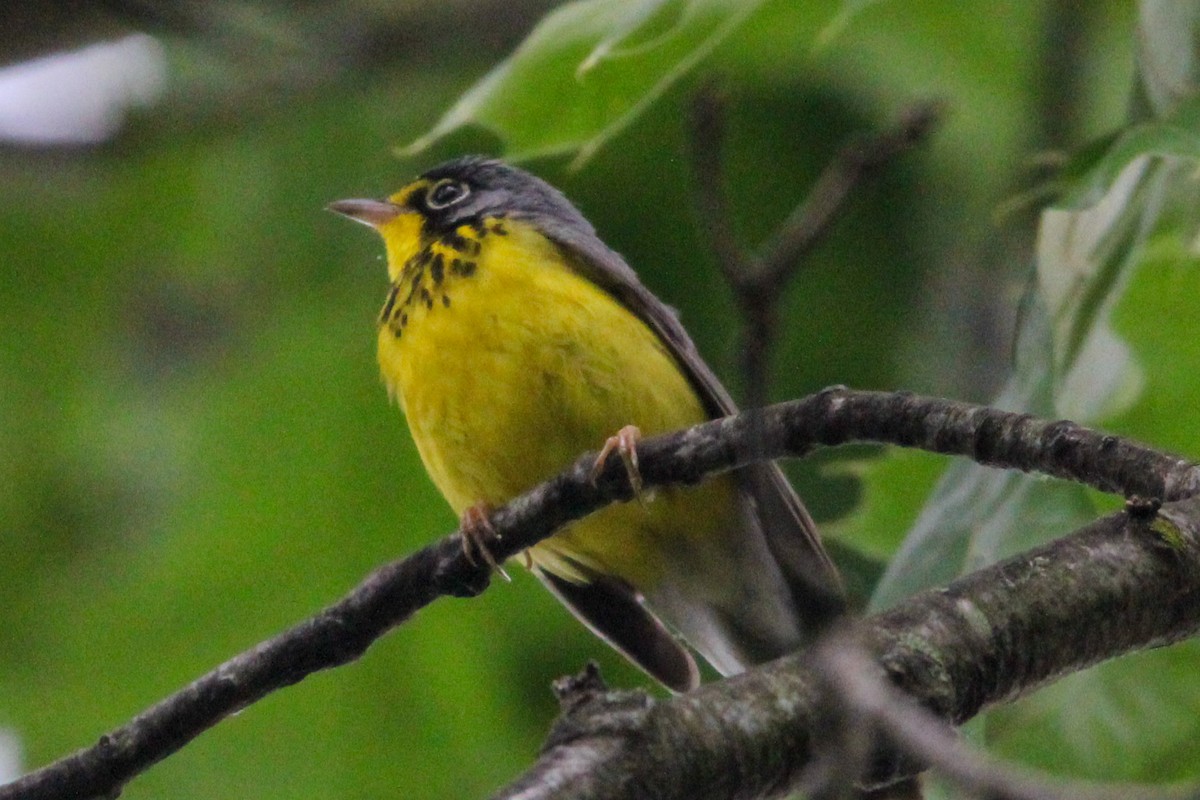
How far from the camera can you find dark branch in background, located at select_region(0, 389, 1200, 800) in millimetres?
3213

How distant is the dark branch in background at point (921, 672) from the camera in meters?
2.80

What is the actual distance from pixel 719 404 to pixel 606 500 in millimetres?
1633

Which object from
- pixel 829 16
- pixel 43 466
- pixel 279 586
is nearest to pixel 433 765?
pixel 279 586

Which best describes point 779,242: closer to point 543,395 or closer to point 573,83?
point 573,83

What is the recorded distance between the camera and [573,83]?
4.35 meters

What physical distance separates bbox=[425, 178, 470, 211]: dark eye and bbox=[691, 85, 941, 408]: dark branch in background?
4328 millimetres

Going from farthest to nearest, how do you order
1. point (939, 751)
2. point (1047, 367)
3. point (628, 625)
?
point (628, 625)
point (1047, 367)
point (939, 751)

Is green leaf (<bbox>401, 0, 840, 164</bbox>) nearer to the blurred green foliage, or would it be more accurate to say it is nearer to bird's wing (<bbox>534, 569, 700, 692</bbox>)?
the blurred green foliage

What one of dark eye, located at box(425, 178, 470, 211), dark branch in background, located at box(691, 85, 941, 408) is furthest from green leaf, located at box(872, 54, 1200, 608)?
dark eye, located at box(425, 178, 470, 211)

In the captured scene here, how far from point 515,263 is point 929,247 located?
2516 millimetres

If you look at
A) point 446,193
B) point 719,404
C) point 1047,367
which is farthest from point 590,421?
point 446,193

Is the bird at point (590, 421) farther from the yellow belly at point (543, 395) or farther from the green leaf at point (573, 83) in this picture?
the green leaf at point (573, 83)

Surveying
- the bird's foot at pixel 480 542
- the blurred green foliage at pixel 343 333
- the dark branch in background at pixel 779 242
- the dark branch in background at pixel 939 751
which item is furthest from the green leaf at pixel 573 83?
the dark branch in background at pixel 939 751

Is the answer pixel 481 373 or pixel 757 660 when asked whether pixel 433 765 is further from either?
pixel 481 373
